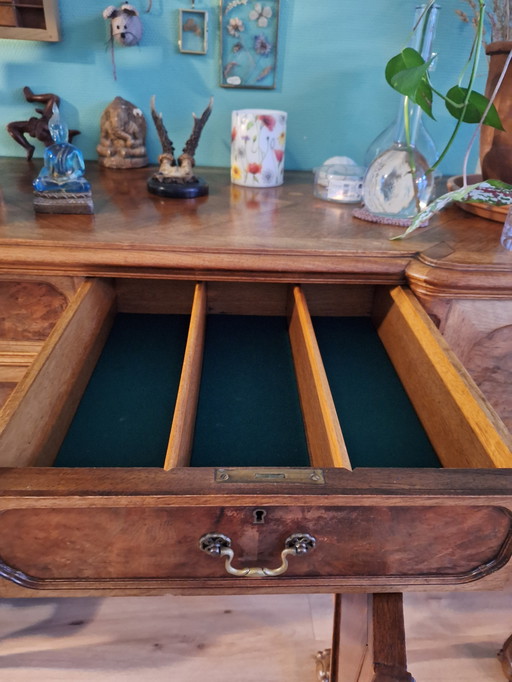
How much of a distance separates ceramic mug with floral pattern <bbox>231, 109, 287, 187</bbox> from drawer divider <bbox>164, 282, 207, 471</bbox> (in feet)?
1.31

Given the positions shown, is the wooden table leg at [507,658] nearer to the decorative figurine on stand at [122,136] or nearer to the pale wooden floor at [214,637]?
the pale wooden floor at [214,637]

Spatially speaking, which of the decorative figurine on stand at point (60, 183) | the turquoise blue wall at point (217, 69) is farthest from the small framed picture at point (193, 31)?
the decorative figurine on stand at point (60, 183)

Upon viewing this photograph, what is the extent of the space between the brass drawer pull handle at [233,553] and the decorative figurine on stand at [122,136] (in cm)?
93

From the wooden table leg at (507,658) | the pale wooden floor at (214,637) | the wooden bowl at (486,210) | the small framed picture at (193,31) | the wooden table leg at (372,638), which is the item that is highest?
the small framed picture at (193,31)

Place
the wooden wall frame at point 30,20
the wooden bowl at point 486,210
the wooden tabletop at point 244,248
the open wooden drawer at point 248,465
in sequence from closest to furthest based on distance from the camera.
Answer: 1. the open wooden drawer at point 248,465
2. the wooden tabletop at point 244,248
3. the wooden bowl at point 486,210
4. the wooden wall frame at point 30,20

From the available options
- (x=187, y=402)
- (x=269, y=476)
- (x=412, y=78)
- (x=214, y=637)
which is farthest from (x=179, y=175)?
(x=214, y=637)

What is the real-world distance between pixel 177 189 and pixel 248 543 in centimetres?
68

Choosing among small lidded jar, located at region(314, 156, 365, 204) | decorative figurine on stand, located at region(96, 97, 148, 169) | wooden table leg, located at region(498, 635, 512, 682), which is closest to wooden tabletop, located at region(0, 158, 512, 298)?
small lidded jar, located at region(314, 156, 365, 204)

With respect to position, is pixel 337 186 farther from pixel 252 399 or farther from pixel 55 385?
pixel 55 385

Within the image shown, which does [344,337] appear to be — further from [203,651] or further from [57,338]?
[203,651]

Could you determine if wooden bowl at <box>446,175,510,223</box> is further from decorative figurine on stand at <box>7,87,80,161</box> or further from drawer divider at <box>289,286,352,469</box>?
decorative figurine on stand at <box>7,87,80,161</box>

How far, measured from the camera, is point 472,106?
777mm

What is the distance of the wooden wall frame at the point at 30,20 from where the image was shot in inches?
39.7

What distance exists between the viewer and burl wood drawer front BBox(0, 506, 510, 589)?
46 centimetres
